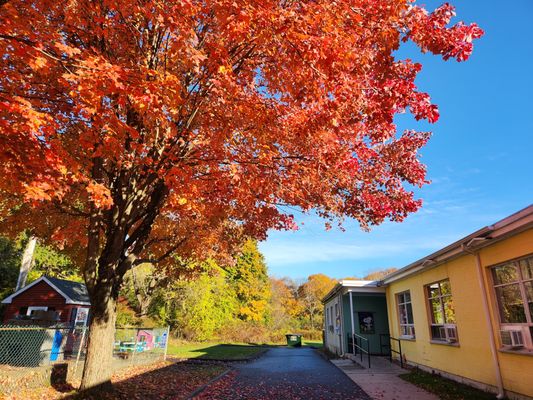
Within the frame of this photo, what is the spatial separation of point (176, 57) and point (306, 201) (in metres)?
4.06

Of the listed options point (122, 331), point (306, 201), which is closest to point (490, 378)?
point (306, 201)

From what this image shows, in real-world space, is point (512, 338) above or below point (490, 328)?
below

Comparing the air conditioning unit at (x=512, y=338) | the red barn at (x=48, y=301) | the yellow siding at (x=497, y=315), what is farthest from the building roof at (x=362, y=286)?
the red barn at (x=48, y=301)

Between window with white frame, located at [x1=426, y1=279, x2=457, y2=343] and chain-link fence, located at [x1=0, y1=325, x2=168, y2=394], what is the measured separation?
9.84 m

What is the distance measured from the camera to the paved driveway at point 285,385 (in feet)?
29.0

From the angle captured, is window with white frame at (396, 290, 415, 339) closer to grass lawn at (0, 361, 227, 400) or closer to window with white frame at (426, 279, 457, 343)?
window with white frame at (426, 279, 457, 343)

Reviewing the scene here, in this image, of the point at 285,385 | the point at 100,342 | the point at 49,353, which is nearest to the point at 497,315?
the point at 285,385

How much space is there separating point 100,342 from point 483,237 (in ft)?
29.6

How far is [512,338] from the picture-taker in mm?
7562

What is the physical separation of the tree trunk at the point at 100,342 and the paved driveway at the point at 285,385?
8.27 ft

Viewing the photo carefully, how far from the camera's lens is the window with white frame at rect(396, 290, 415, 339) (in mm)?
14070

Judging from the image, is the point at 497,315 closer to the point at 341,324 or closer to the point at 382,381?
the point at 382,381

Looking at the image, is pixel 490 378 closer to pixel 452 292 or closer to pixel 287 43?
pixel 452 292

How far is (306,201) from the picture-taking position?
26.2ft
